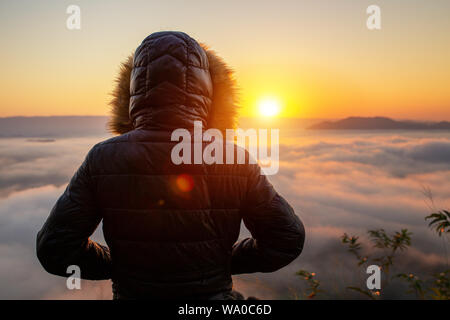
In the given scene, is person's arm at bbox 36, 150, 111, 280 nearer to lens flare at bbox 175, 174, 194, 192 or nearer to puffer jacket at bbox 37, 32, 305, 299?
puffer jacket at bbox 37, 32, 305, 299

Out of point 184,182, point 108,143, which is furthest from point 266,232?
point 108,143

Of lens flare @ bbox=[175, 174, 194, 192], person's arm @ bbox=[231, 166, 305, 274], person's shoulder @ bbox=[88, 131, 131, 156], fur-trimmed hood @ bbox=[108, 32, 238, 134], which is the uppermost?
fur-trimmed hood @ bbox=[108, 32, 238, 134]

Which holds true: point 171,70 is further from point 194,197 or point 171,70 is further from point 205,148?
point 194,197

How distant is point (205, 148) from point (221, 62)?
598 millimetres

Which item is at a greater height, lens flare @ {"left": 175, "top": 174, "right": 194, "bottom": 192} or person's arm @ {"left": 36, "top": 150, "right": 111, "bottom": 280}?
lens flare @ {"left": 175, "top": 174, "right": 194, "bottom": 192}

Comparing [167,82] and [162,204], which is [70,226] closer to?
[162,204]

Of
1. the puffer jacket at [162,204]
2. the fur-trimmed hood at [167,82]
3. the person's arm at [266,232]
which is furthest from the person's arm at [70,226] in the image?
the person's arm at [266,232]

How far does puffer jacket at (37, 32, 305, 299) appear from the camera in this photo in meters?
1.39

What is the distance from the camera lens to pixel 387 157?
98750 millimetres

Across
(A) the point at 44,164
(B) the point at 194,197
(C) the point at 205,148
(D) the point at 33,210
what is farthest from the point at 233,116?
(A) the point at 44,164

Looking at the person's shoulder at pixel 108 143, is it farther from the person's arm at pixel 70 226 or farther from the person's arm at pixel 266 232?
the person's arm at pixel 266 232

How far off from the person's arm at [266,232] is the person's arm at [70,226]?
0.78m

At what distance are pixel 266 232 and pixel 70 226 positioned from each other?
Result: 99cm

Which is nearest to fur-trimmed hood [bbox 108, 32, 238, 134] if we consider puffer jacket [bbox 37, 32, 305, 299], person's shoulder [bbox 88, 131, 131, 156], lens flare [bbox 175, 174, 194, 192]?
puffer jacket [bbox 37, 32, 305, 299]
